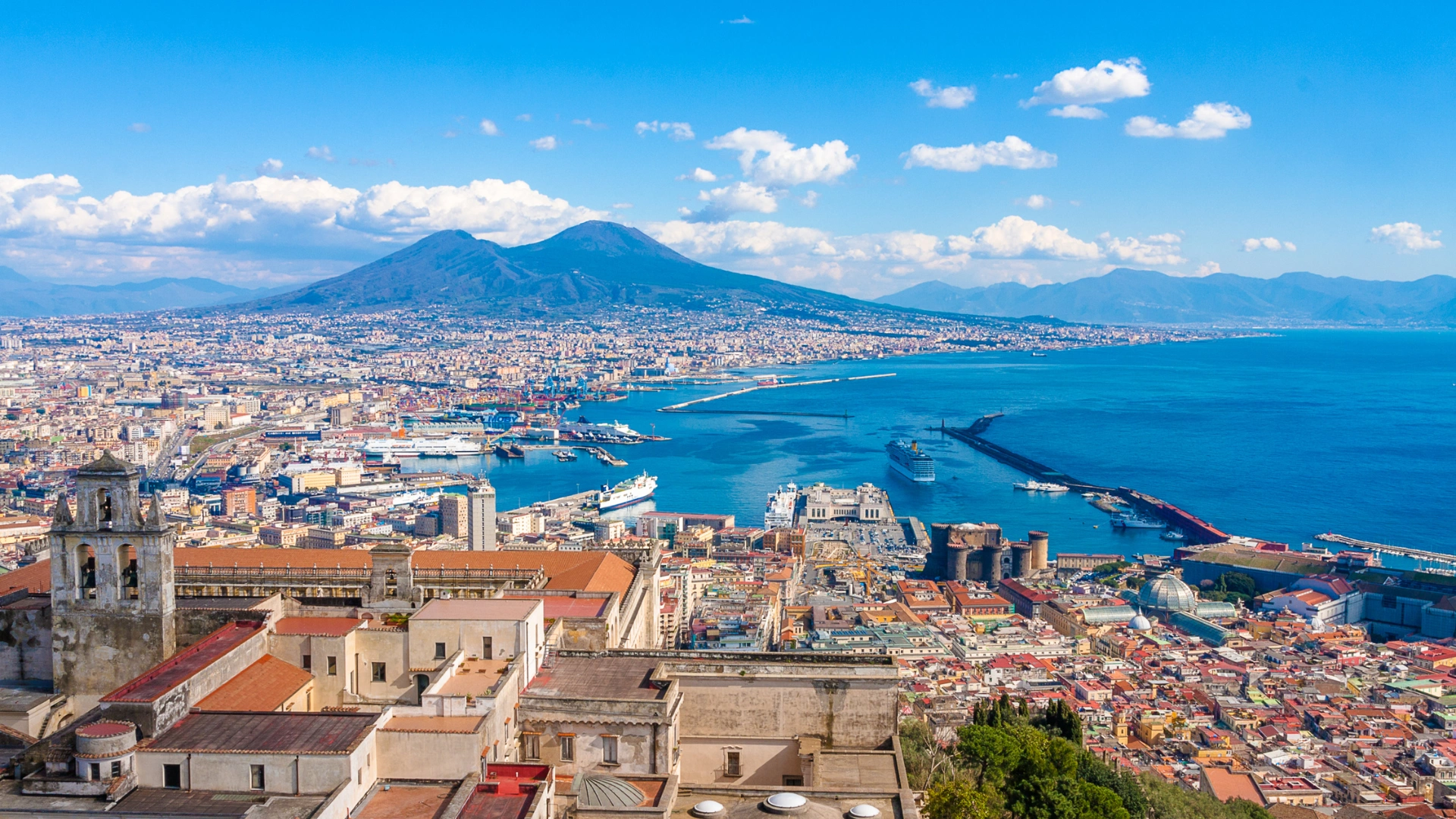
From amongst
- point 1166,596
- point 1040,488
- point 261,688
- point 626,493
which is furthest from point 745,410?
point 261,688

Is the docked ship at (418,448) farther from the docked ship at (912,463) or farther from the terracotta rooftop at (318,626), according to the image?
the terracotta rooftop at (318,626)

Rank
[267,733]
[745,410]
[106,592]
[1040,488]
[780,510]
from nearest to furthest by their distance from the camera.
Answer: [267,733] → [106,592] → [780,510] → [1040,488] → [745,410]

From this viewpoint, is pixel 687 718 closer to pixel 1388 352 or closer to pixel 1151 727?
pixel 1151 727

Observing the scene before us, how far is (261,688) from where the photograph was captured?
8.62 m

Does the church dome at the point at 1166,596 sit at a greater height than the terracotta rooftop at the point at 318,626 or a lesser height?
lesser

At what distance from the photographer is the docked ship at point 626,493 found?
46344mm

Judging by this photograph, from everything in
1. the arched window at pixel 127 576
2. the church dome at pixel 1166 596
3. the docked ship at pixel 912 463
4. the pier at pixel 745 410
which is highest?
the arched window at pixel 127 576

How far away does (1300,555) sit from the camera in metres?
35.9

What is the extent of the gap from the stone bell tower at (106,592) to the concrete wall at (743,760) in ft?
14.6

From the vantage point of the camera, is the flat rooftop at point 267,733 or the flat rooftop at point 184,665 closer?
the flat rooftop at point 267,733

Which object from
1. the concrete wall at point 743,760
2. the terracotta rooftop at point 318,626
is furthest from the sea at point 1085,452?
the terracotta rooftop at point 318,626

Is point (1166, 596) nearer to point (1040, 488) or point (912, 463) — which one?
point (1040, 488)

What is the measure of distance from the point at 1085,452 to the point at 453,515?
37016mm

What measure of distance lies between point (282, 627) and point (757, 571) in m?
24.6
